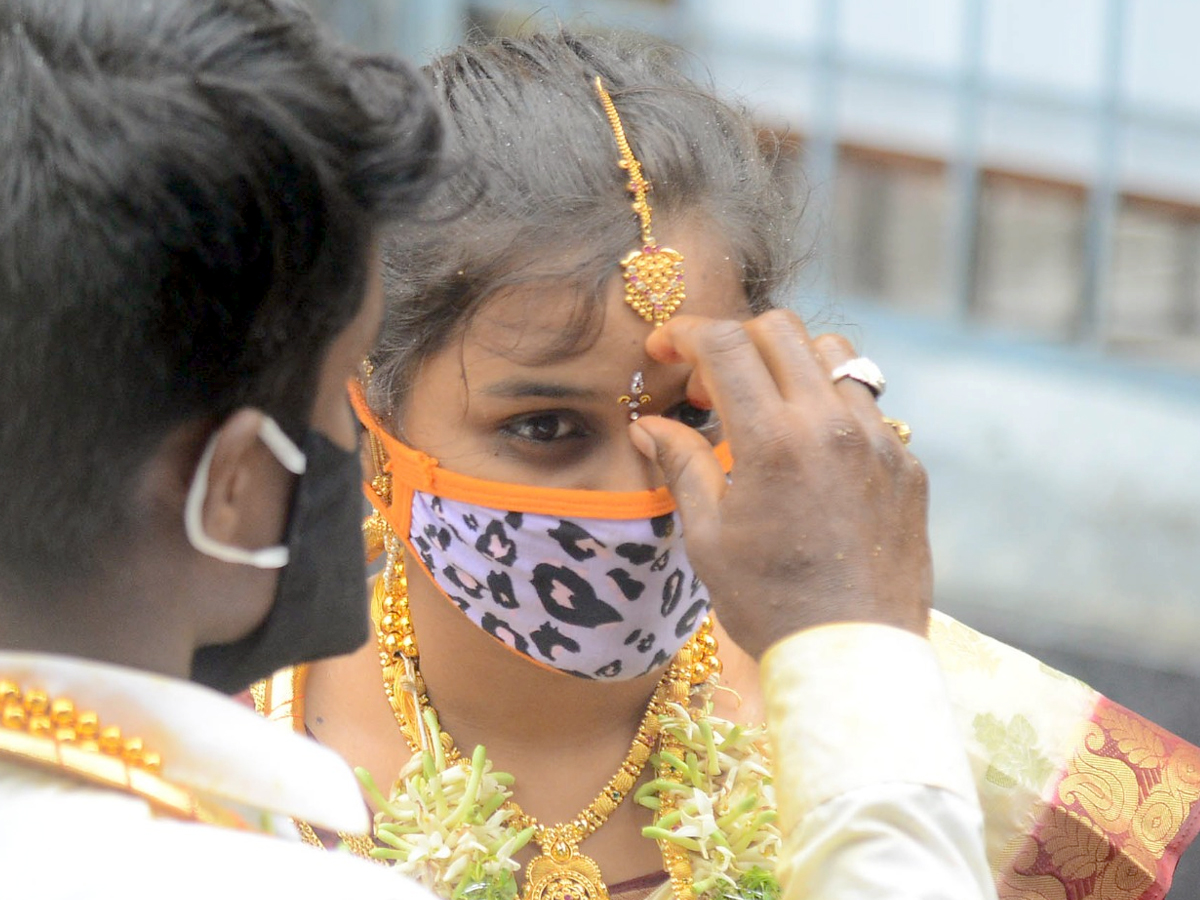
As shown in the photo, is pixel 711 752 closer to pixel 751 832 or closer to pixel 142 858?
pixel 751 832

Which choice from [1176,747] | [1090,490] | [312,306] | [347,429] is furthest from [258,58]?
[1090,490]

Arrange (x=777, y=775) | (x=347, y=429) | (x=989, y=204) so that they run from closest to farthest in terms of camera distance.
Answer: (x=347, y=429)
(x=777, y=775)
(x=989, y=204)

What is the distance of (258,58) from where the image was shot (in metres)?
1.16

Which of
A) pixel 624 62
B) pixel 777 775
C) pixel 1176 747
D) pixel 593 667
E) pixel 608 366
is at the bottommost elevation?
pixel 1176 747

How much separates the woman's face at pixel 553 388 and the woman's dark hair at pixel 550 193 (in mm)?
27

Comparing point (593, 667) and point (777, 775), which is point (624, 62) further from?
point (777, 775)

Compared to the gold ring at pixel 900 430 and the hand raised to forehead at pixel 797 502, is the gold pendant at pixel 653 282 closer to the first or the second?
the hand raised to forehead at pixel 797 502

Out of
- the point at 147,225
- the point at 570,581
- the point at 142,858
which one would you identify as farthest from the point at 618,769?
the point at 147,225

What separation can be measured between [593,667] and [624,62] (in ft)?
3.04

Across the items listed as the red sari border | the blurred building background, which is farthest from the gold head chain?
the blurred building background

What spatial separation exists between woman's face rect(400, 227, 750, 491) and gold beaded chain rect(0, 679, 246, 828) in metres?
0.89

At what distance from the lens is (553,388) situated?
6.38ft

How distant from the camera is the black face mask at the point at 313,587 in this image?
4.42ft

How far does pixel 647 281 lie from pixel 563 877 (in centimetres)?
85
